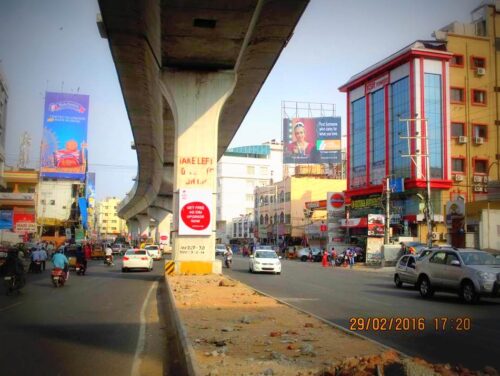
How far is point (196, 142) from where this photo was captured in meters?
24.0

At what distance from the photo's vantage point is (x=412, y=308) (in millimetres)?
14266

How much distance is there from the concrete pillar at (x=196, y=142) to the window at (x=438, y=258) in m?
10.0

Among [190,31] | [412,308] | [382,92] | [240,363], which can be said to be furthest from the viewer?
[382,92]

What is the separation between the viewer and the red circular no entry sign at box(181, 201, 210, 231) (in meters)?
24.2

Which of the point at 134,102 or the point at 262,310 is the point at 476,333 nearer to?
the point at 262,310

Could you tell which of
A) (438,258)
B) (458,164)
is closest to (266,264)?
(438,258)

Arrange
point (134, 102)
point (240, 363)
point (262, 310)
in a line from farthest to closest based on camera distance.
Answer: point (134, 102) → point (262, 310) → point (240, 363)

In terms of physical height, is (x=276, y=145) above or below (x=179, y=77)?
above

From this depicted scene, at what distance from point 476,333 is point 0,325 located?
970cm

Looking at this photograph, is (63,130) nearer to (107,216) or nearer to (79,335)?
(79,335)

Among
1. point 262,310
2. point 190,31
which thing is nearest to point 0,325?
point 262,310

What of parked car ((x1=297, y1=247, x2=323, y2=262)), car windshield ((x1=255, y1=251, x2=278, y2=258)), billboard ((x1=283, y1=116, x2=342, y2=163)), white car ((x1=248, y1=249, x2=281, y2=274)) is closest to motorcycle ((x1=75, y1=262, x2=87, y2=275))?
white car ((x1=248, y1=249, x2=281, y2=274))

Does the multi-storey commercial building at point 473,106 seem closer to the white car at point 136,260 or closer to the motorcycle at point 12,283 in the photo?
the white car at point 136,260

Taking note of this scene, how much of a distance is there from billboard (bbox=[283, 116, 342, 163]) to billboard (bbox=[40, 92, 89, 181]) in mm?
29901
